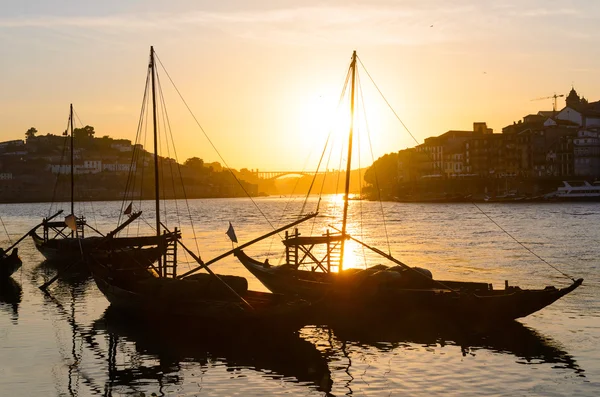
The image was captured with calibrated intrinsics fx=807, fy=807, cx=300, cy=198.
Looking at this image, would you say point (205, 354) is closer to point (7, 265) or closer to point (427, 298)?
point (427, 298)

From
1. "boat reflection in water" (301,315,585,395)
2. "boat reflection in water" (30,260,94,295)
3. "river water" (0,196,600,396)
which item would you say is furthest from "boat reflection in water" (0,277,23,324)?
"boat reflection in water" (301,315,585,395)

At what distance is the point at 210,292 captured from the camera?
3616 cm

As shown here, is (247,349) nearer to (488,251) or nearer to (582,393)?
(582,393)

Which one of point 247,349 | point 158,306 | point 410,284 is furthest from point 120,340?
point 410,284

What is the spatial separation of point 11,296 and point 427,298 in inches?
982

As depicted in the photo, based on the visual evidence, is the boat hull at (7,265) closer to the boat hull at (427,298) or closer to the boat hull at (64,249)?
the boat hull at (64,249)

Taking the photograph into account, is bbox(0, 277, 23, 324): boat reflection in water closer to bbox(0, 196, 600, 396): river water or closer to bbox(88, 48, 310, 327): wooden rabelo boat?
bbox(0, 196, 600, 396): river water

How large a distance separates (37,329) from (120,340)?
16.7 ft

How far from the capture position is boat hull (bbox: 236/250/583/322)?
35.2m

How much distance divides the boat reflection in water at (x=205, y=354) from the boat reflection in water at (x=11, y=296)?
697 centimetres

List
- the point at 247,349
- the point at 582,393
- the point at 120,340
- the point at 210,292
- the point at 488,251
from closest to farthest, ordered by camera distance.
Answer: the point at 582,393, the point at 247,349, the point at 120,340, the point at 210,292, the point at 488,251

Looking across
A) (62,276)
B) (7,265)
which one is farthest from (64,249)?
(7,265)

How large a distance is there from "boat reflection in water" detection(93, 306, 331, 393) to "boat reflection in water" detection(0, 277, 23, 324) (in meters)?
6.97

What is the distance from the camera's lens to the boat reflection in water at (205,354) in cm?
2773
